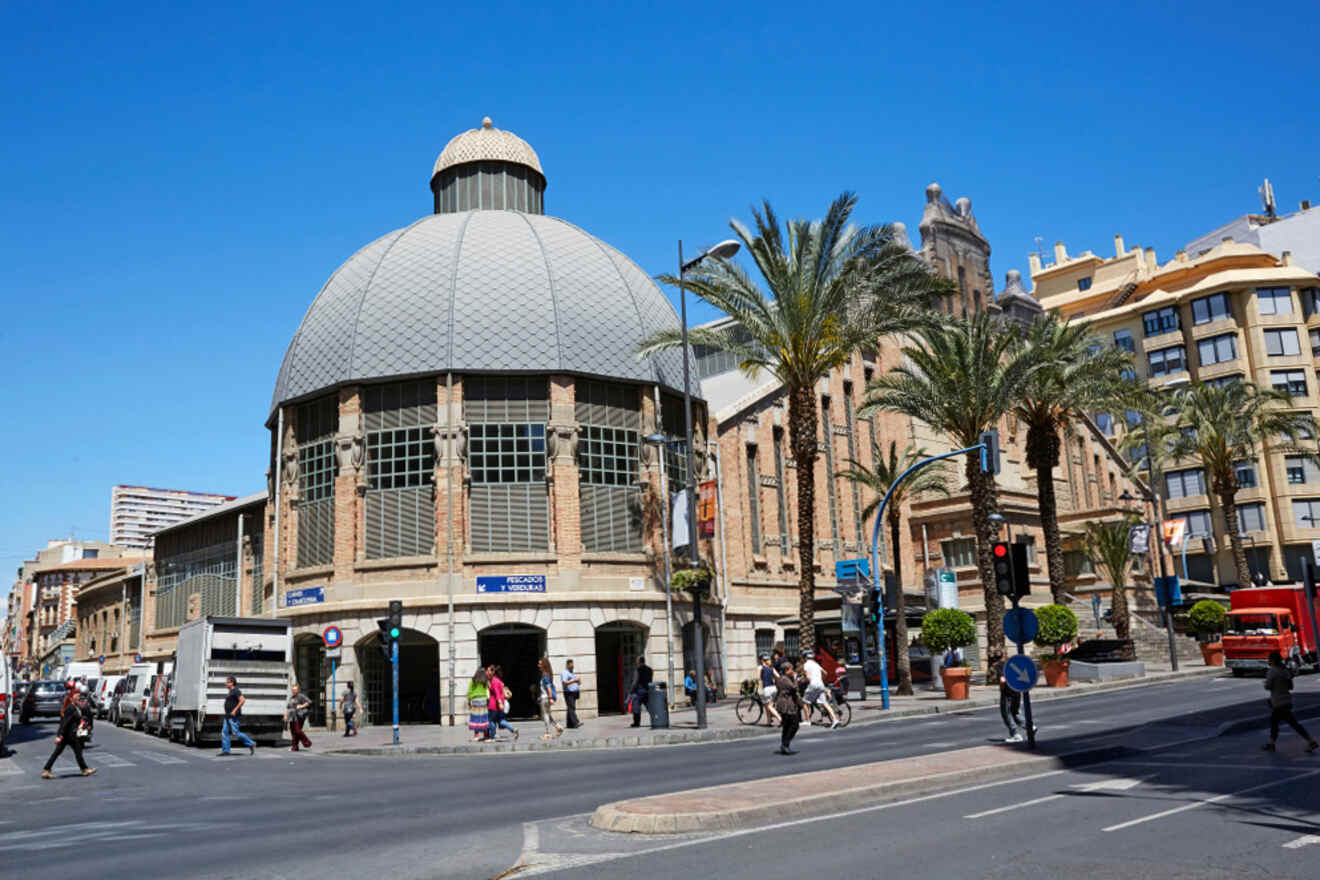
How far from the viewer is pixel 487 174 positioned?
43.9 m

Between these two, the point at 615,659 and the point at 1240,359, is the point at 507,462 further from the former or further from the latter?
the point at 1240,359

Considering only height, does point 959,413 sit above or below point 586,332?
below

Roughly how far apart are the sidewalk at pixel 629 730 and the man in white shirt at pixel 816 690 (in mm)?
487

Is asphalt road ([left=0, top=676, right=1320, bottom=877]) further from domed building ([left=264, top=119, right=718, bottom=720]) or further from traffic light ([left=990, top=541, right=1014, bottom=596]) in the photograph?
domed building ([left=264, top=119, right=718, bottom=720])

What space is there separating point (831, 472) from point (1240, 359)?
40019 mm

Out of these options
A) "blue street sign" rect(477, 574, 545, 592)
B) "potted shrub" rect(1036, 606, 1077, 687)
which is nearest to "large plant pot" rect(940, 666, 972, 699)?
"potted shrub" rect(1036, 606, 1077, 687)

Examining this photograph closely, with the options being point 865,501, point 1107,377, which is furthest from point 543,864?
point 865,501

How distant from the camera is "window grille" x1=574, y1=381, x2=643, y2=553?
34.7 meters

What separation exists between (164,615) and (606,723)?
107ft

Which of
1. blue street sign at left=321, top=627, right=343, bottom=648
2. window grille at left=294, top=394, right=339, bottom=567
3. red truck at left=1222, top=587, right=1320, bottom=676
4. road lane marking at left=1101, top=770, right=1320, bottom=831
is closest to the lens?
road lane marking at left=1101, top=770, right=1320, bottom=831

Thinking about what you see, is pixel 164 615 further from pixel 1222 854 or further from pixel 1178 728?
pixel 1222 854

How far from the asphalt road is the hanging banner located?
10207mm

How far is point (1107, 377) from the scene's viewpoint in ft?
128

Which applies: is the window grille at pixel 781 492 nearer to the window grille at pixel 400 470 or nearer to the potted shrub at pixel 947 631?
the potted shrub at pixel 947 631
